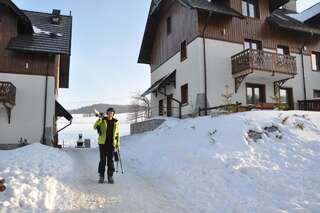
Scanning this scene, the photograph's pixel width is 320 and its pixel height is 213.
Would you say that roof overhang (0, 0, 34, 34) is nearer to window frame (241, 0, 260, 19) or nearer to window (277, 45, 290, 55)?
window frame (241, 0, 260, 19)

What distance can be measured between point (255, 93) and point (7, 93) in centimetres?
1403

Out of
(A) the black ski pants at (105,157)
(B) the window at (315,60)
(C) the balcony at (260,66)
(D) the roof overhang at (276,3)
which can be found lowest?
(A) the black ski pants at (105,157)

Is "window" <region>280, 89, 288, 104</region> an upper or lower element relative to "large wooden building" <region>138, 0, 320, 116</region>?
lower

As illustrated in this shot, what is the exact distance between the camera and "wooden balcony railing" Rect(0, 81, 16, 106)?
15.3 m

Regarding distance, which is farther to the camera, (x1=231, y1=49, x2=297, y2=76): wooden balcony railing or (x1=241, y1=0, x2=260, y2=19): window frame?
(x1=241, y1=0, x2=260, y2=19): window frame

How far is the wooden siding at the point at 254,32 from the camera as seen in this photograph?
59.3ft

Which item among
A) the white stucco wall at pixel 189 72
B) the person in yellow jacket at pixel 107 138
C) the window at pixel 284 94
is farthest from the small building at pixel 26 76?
the window at pixel 284 94

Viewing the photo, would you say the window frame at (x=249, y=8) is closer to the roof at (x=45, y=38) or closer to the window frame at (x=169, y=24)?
the window frame at (x=169, y=24)

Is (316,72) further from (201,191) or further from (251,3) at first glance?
(201,191)

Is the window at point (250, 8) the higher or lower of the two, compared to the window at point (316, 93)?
higher

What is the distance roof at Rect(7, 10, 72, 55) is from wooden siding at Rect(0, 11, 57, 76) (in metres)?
0.44

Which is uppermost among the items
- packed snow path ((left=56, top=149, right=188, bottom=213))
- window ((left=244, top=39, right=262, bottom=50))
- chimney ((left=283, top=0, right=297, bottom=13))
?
chimney ((left=283, top=0, right=297, bottom=13))

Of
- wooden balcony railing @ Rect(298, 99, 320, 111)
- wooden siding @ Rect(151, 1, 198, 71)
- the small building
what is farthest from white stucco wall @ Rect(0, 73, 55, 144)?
wooden balcony railing @ Rect(298, 99, 320, 111)

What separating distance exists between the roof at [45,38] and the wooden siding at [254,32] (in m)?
8.25
